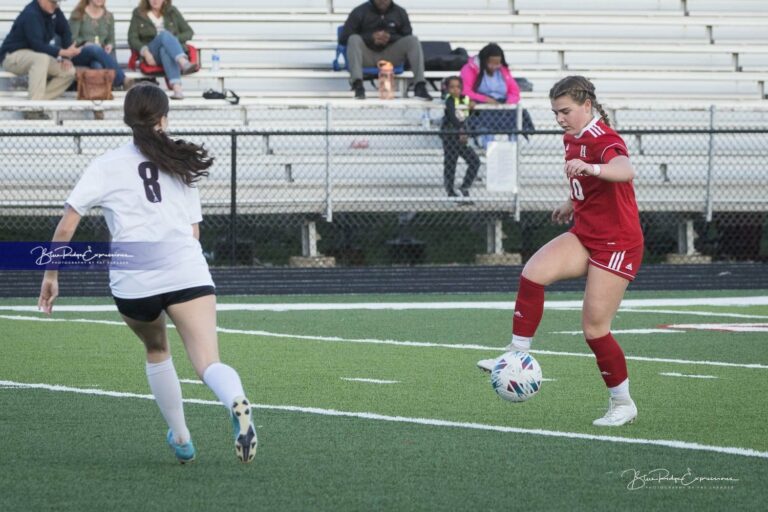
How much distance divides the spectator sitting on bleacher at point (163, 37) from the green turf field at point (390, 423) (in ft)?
23.2

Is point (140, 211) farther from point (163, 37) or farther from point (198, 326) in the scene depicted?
point (163, 37)

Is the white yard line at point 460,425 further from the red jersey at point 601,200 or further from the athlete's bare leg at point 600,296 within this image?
the red jersey at point 601,200

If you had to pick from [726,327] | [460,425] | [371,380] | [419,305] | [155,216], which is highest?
[155,216]

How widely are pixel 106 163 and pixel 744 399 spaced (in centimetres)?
389

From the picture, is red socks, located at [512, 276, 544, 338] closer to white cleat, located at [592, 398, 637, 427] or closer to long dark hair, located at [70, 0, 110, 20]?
white cleat, located at [592, 398, 637, 427]

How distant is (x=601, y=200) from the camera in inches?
259

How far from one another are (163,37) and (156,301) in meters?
13.3

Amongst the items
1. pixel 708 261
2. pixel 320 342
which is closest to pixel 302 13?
pixel 708 261

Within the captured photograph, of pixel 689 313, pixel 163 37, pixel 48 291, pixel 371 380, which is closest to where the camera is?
pixel 48 291

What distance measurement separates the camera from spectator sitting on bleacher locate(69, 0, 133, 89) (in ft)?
58.6

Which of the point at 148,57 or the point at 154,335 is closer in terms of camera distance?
the point at 154,335

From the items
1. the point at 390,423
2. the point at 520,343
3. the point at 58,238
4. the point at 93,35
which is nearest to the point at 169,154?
the point at 58,238

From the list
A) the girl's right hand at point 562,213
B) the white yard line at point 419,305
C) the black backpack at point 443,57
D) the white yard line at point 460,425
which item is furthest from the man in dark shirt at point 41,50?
the girl's right hand at point 562,213

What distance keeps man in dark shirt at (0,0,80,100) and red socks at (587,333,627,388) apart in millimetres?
12341
